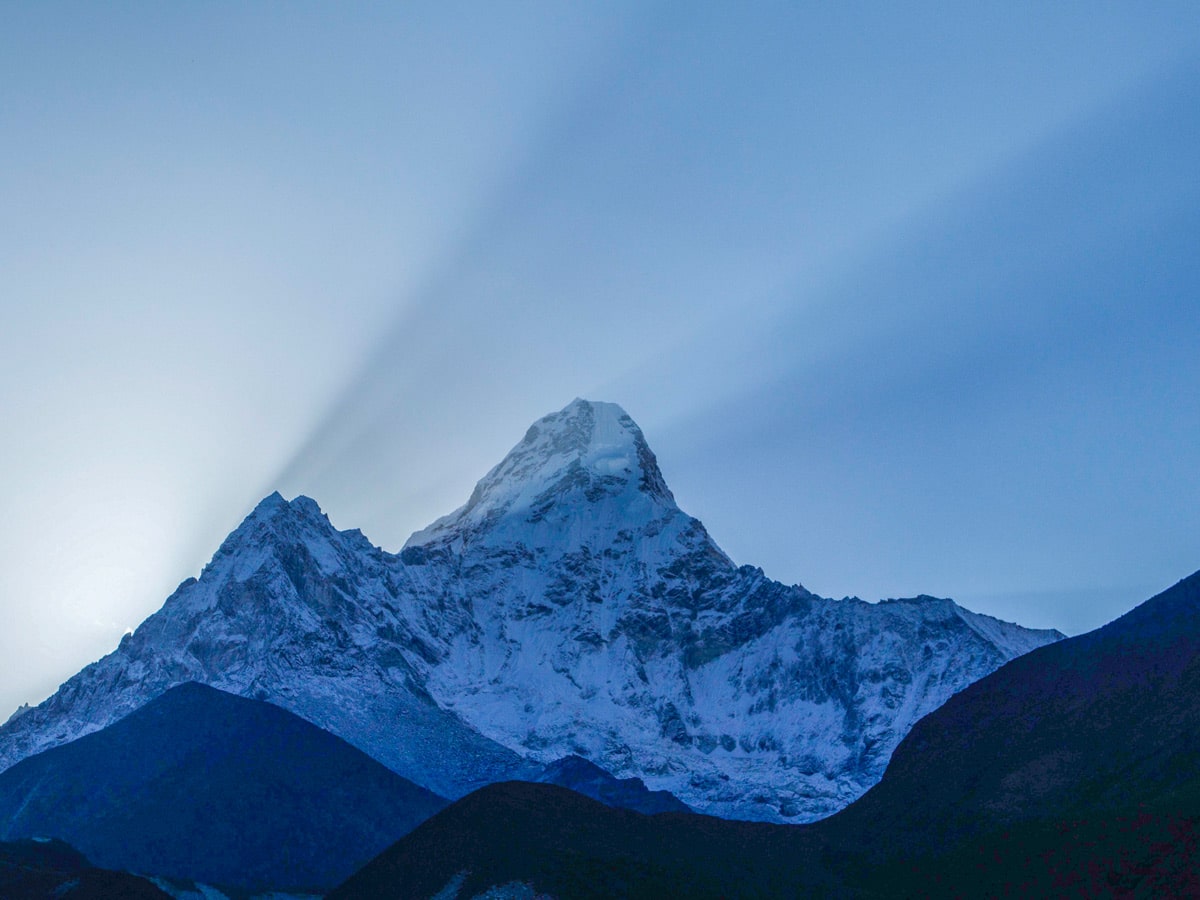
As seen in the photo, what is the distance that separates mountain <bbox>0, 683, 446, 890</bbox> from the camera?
152m

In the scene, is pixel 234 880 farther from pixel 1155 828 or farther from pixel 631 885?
pixel 1155 828

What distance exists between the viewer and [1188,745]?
10200 cm

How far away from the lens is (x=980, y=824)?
112 m

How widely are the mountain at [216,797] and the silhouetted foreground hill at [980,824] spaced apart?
48375 mm

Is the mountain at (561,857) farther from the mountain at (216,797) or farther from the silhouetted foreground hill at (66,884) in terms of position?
the mountain at (216,797)

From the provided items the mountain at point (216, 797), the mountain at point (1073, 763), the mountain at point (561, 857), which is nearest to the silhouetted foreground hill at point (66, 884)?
the mountain at point (561, 857)

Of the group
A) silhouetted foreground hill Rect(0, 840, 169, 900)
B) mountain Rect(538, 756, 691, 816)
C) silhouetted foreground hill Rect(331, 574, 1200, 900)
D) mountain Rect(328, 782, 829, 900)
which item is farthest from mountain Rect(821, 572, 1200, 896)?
silhouetted foreground hill Rect(0, 840, 169, 900)

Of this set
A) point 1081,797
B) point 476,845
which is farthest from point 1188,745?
point 476,845

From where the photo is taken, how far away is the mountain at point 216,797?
152500 millimetres

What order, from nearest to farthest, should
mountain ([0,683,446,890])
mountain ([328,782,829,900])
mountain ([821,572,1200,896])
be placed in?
mountain ([821,572,1200,896]) → mountain ([328,782,829,900]) → mountain ([0,683,446,890])

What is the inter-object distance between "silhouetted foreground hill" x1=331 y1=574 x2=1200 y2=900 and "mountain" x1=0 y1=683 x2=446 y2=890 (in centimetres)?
4837

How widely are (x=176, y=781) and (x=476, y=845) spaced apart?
81.5 metres

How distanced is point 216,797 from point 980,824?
9374cm

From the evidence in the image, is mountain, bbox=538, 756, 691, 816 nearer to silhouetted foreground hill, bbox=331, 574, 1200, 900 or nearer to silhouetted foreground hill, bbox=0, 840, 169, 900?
silhouetted foreground hill, bbox=331, 574, 1200, 900
